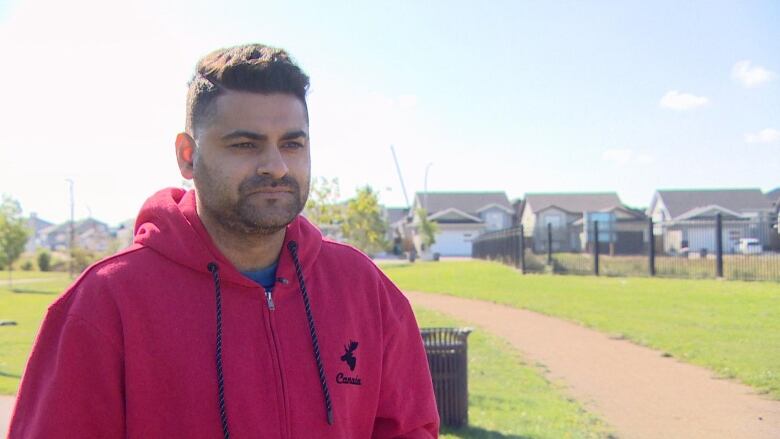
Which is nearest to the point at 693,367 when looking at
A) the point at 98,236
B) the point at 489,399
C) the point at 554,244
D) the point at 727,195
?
the point at 489,399

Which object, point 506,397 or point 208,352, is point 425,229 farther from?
point 208,352

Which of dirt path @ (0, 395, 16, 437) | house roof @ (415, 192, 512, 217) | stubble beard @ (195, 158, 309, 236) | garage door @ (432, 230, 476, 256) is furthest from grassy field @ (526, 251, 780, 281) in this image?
house roof @ (415, 192, 512, 217)

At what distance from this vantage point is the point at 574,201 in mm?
66062

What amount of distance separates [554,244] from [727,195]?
14.5 m

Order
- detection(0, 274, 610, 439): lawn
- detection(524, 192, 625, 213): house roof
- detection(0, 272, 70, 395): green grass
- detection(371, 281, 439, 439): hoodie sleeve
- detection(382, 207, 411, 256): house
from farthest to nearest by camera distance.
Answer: detection(382, 207, 411, 256): house, detection(524, 192, 625, 213): house roof, detection(0, 272, 70, 395): green grass, detection(0, 274, 610, 439): lawn, detection(371, 281, 439, 439): hoodie sleeve

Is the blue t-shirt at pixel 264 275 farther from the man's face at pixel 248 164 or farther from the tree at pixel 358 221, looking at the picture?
the tree at pixel 358 221

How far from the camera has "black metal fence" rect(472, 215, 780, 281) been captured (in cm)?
1723

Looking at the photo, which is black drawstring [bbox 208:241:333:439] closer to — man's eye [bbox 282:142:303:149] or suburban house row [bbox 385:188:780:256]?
man's eye [bbox 282:142:303:149]

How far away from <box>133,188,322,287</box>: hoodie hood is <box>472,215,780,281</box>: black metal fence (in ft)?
44.5

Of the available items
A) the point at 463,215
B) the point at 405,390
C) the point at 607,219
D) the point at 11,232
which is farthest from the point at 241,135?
the point at 463,215

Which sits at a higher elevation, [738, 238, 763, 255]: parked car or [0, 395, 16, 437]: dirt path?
[738, 238, 763, 255]: parked car

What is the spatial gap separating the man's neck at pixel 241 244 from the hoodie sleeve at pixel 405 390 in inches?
19.0

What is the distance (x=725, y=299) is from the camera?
13383 millimetres

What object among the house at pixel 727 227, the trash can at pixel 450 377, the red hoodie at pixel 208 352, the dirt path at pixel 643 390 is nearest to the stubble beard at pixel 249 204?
the red hoodie at pixel 208 352
